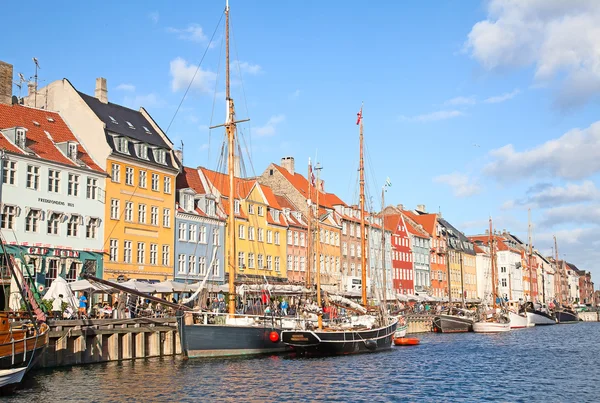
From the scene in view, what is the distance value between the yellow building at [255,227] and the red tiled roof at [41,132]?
654 inches

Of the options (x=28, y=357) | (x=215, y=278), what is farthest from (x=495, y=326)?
(x=28, y=357)

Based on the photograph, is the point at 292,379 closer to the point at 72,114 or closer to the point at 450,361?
the point at 450,361

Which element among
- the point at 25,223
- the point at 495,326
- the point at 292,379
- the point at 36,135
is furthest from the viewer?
the point at 495,326

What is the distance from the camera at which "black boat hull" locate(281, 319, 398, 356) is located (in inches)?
1773

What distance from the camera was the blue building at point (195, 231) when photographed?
6500cm

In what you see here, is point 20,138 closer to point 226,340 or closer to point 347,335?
Answer: point 226,340

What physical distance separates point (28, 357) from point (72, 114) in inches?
1252

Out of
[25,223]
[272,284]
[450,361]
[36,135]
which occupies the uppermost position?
[36,135]

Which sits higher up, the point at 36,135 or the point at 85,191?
the point at 36,135

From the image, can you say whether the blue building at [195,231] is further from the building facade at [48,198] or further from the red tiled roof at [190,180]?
the building facade at [48,198]

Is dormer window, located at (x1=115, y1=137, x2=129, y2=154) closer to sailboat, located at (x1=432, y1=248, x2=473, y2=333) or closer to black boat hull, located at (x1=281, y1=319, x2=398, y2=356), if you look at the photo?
black boat hull, located at (x1=281, y1=319, x2=398, y2=356)

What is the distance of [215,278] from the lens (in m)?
68.8

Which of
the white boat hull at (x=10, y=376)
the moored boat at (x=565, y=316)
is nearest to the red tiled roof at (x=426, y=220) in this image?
the moored boat at (x=565, y=316)

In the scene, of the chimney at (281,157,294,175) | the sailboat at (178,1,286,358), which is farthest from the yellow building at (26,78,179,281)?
the chimney at (281,157,294,175)
